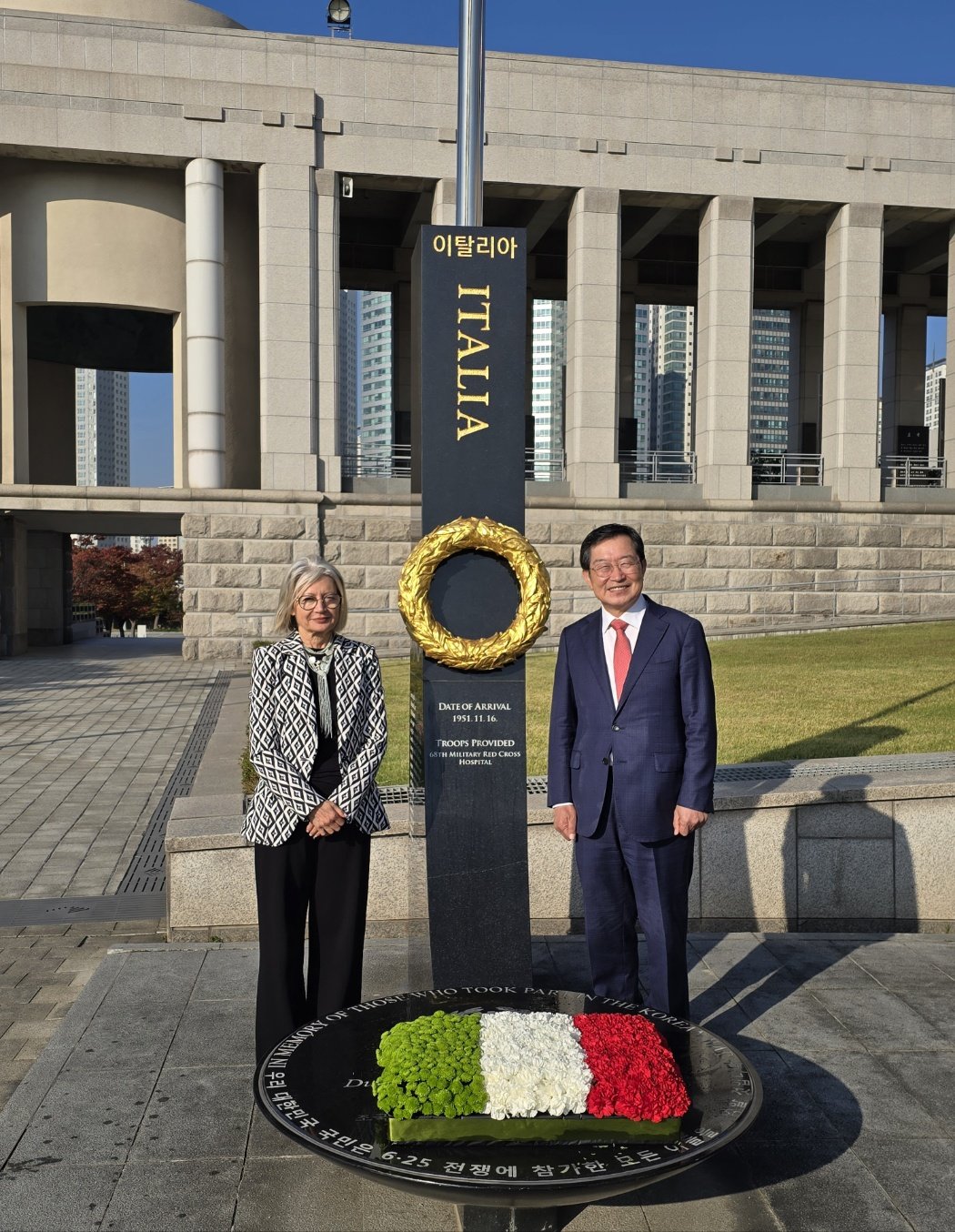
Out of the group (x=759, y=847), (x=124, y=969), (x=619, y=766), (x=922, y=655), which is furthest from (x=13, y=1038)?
(x=922, y=655)

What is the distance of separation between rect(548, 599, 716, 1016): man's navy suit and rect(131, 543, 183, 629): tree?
1857 inches

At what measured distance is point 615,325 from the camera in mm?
26516

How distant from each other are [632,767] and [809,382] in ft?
104

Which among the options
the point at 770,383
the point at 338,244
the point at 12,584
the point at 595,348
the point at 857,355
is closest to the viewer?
the point at 595,348

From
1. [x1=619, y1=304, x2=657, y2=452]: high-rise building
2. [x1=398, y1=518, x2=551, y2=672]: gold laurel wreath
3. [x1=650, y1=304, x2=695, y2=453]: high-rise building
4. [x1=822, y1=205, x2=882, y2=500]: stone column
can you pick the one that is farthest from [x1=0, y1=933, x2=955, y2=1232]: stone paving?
[x1=619, y1=304, x2=657, y2=452]: high-rise building

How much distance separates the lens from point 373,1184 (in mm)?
4055

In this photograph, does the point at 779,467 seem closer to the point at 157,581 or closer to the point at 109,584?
the point at 157,581

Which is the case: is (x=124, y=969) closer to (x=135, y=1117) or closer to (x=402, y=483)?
(x=135, y=1117)

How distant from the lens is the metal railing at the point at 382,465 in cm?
2652

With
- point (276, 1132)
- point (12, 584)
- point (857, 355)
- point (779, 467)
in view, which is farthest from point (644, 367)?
point (276, 1132)

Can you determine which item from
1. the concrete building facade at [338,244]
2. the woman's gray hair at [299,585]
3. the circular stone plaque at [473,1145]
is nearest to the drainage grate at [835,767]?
the circular stone plaque at [473,1145]

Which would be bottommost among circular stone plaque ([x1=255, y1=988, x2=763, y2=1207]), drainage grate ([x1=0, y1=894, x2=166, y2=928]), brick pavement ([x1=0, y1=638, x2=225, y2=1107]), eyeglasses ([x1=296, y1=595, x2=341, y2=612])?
drainage grate ([x1=0, y1=894, x2=166, y2=928])

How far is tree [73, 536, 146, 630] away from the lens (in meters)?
50.8

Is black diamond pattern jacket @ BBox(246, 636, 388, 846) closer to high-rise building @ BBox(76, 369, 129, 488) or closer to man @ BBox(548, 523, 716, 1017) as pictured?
man @ BBox(548, 523, 716, 1017)
